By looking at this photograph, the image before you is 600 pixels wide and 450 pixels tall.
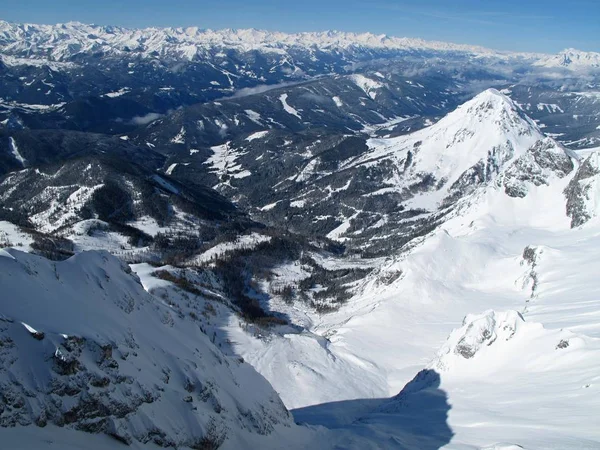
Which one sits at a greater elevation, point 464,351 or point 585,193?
point 585,193

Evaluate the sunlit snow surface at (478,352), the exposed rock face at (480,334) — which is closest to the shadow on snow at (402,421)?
the sunlit snow surface at (478,352)

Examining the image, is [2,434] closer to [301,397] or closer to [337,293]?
[301,397]

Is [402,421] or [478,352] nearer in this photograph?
[402,421]

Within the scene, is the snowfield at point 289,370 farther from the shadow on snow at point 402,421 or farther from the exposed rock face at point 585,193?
the exposed rock face at point 585,193

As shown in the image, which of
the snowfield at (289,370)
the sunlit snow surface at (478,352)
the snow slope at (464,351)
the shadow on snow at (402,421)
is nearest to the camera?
the snowfield at (289,370)

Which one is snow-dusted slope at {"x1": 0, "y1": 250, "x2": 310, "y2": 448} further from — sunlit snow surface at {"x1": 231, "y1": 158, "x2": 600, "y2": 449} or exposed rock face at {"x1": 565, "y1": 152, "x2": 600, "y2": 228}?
exposed rock face at {"x1": 565, "y1": 152, "x2": 600, "y2": 228}

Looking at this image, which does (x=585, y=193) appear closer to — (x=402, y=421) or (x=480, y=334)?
(x=480, y=334)

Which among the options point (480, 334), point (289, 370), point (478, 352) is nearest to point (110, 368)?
point (478, 352)
